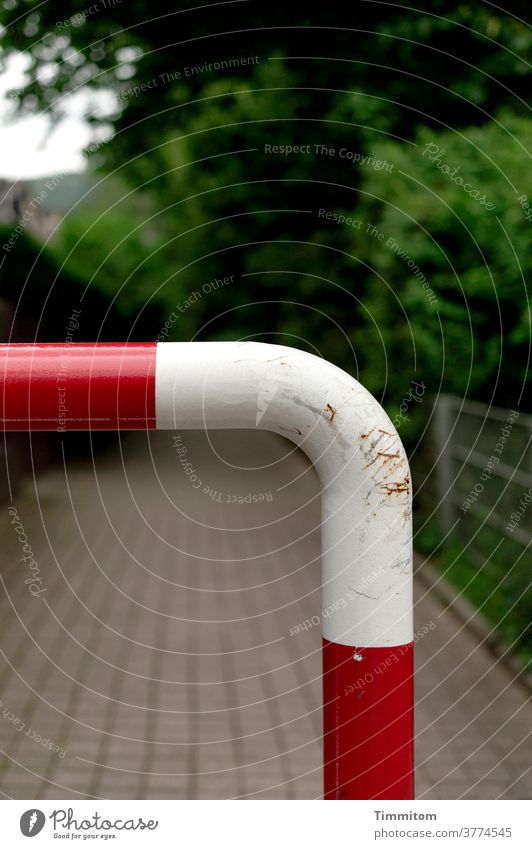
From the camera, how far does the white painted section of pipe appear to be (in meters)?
1.31

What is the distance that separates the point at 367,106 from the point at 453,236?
6.38 ft

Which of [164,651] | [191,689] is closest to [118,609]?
[164,651]

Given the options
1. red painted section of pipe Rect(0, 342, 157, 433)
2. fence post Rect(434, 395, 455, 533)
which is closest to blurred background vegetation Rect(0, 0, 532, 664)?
fence post Rect(434, 395, 455, 533)

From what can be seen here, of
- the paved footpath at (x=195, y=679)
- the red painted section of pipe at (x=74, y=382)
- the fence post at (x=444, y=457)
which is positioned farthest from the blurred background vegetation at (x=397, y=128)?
the red painted section of pipe at (x=74, y=382)

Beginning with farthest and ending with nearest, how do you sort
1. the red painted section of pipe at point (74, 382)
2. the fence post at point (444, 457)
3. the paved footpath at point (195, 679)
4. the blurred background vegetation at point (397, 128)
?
the fence post at point (444, 457), the blurred background vegetation at point (397, 128), the paved footpath at point (195, 679), the red painted section of pipe at point (74, 382)

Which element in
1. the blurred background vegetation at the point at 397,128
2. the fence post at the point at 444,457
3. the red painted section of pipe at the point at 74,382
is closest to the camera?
the red painted section of pipe at the point at 74,382

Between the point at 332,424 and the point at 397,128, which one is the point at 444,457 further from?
the point at 332,424

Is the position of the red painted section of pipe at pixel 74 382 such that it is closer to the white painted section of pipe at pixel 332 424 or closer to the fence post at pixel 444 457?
the white painted section of pipe at pixel 332 424

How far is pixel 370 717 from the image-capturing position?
136cm

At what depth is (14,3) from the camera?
638 cm

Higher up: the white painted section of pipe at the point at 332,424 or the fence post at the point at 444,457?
the fence post at the point at 444,457

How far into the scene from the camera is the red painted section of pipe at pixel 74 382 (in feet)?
4.20

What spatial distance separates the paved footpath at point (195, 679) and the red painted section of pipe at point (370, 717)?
253 cm

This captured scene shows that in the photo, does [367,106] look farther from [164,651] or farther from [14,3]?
[164,651]
